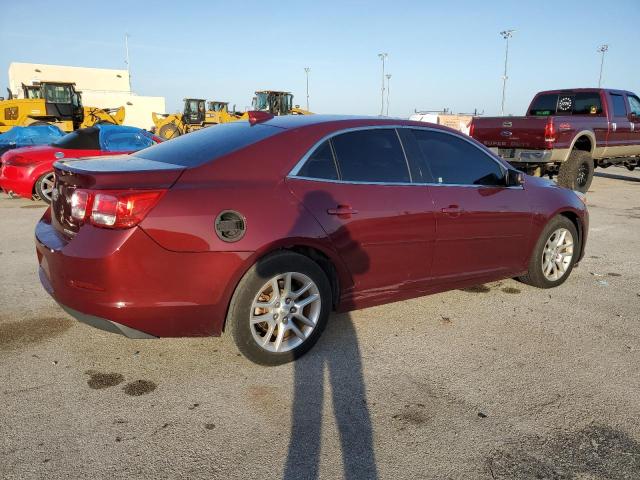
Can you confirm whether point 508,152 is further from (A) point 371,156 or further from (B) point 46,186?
(B) point 46,186

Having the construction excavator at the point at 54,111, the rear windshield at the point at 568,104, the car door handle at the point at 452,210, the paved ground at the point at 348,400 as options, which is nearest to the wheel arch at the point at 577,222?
the paved ground at the point at 348,400

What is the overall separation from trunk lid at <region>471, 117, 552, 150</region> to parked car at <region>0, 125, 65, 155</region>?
9160 millimetres

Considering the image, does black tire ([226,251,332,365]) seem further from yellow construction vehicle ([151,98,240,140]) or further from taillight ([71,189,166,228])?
yellow construction vehicle ([151,98,240,140])

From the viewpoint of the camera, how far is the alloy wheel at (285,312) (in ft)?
10.7

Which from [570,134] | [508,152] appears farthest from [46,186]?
[570,134]

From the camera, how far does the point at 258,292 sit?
124 inches

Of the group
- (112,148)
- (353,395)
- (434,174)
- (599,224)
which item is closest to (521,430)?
(353,395)

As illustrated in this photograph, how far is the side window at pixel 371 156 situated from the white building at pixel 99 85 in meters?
49.3

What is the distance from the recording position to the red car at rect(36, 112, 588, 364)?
2865 millimetres

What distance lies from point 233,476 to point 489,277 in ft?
9.52

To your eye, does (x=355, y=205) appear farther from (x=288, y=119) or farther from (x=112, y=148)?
(x=112, y=148)

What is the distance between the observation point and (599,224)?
8.40 metres

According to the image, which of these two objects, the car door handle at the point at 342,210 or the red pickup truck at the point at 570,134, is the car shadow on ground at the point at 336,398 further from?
the red pickup truck at the point at 570,134

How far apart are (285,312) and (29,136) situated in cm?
1106
